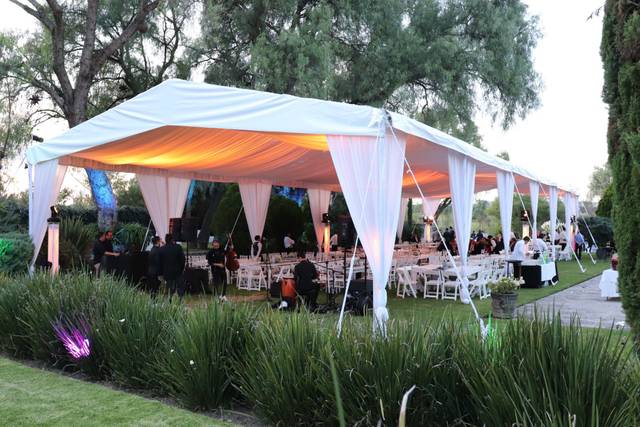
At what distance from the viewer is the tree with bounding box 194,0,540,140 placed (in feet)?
63.4

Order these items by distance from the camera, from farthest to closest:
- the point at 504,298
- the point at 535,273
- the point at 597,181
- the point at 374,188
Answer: the point at 597,181 < the point at 535,273 < the point at 504,298 < the point at 374,188

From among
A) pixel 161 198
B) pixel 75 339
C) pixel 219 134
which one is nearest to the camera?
pixel 75 339

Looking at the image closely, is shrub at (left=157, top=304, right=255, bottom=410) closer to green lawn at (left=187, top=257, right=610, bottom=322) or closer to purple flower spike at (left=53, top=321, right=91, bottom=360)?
purple flower spike at (left=53, top=321, right=91, bottom=360)

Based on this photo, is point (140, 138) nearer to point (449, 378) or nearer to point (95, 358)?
point (95, 358)

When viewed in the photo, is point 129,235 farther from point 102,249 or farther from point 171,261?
point 171,261

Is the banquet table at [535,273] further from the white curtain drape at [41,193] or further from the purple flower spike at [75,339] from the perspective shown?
the purple flower spike at [75,339]

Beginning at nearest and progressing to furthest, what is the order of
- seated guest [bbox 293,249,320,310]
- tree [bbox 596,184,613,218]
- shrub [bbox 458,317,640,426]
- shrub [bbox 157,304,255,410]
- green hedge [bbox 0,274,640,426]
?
shrub [bbox 458,317,640,426]
green hedge [bbox 0,274,640,426]
shrub [bbox 157,304,255,410]
seated guest [bbox 293,249,320,310]
tree [bbox 596,184,613,218]

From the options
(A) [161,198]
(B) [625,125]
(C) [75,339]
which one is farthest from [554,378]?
(A) [161,198]

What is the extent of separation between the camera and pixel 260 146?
11.4m

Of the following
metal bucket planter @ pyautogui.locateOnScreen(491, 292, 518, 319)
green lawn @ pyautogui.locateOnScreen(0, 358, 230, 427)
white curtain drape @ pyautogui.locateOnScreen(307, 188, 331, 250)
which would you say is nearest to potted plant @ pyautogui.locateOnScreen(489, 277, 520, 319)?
metal bucket planter @ pyautogui.locateOnScreen(491, 292, 518, 319)

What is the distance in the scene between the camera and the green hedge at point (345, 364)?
3.02 m

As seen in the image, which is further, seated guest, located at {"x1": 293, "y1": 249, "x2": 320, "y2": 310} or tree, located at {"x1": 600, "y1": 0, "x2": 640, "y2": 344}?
seated guest, located at {"x1": 293, "y1": 249, "x2": 320, "y2": 310}

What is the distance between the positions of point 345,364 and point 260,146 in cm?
814

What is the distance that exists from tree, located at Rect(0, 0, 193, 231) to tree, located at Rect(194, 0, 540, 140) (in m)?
2.51
